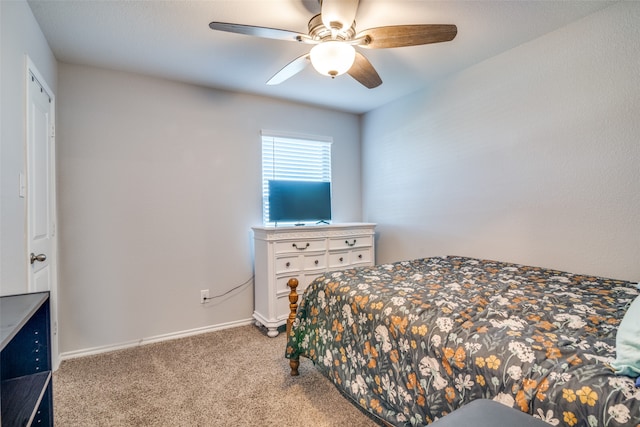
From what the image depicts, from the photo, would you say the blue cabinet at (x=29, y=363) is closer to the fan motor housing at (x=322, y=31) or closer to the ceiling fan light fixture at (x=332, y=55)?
the ceiling fan light fixture at (x=332, y=55)

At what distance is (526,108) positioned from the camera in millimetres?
2387

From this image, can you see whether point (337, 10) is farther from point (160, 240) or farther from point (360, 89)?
point (160, 240)

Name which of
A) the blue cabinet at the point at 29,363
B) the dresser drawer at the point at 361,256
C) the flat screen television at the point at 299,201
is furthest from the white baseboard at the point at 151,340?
the blue cabinet at the point at 29,363

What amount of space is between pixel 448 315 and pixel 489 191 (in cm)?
168

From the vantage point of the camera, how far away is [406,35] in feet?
5.58

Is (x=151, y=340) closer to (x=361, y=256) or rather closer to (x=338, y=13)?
(x=361, y=256)

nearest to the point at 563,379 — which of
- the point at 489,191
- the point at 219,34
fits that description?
the point at 489,191

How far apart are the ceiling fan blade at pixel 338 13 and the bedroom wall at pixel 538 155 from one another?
1.61 metres

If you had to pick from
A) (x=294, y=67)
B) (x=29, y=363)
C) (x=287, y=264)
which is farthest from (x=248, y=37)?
(x=29, y=363)

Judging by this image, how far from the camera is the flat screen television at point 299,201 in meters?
3.23

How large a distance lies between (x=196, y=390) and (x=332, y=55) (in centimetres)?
221

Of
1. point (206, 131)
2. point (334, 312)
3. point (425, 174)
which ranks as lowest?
point (334, 312)

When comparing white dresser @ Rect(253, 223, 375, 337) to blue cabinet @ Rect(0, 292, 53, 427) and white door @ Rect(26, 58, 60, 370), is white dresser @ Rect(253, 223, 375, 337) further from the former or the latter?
blue cabinet @ Rect(0, 292, 53, 427)

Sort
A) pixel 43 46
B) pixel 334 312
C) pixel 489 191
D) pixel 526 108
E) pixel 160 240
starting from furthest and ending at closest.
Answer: pixel 160 240, pixel 489 191, pixel 526 108, pixel 43 46, pixel 334 312
